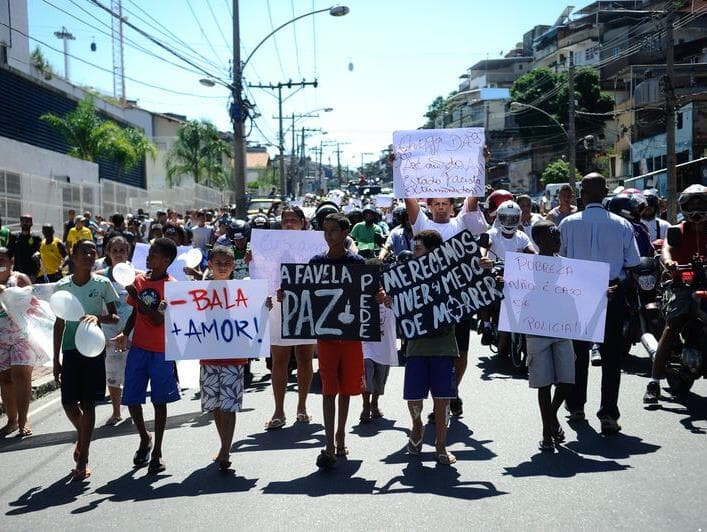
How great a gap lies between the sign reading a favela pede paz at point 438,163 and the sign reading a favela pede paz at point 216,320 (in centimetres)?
240

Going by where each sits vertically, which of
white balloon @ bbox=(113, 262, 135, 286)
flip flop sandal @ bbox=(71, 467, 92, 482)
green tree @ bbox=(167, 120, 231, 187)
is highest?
green tree @ bbox=(167, 120, 231, 187)

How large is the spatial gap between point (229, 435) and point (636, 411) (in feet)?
12.4

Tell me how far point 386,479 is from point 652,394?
3.24 metres

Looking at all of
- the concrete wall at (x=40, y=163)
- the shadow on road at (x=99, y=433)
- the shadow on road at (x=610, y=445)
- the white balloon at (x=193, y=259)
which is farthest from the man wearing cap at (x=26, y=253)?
the shadow on road at (x=610, y=445)

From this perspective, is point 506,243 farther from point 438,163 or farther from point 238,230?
point 238,230

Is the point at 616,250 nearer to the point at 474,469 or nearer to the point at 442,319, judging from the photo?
the point at 442,319

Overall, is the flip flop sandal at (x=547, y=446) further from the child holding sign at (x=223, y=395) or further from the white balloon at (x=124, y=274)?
the white balloon at (x=124, y=274)

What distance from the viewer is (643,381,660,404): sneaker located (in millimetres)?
8242

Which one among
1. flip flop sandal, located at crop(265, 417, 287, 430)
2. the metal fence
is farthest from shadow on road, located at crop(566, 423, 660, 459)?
the metal fence

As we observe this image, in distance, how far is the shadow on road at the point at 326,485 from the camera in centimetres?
602

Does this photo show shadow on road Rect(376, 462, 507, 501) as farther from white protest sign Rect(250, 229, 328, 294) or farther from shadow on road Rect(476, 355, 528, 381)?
shadow on road Rect(476, 355, 528, 381)

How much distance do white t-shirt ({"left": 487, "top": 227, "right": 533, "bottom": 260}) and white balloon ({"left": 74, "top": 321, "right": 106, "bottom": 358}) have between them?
13.6 feet

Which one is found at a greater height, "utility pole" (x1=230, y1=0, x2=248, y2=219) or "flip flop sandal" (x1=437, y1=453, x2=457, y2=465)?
"utility pole" (x1=230, y1=0, x2=248, y2=219)

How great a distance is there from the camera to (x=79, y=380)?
684 cm
